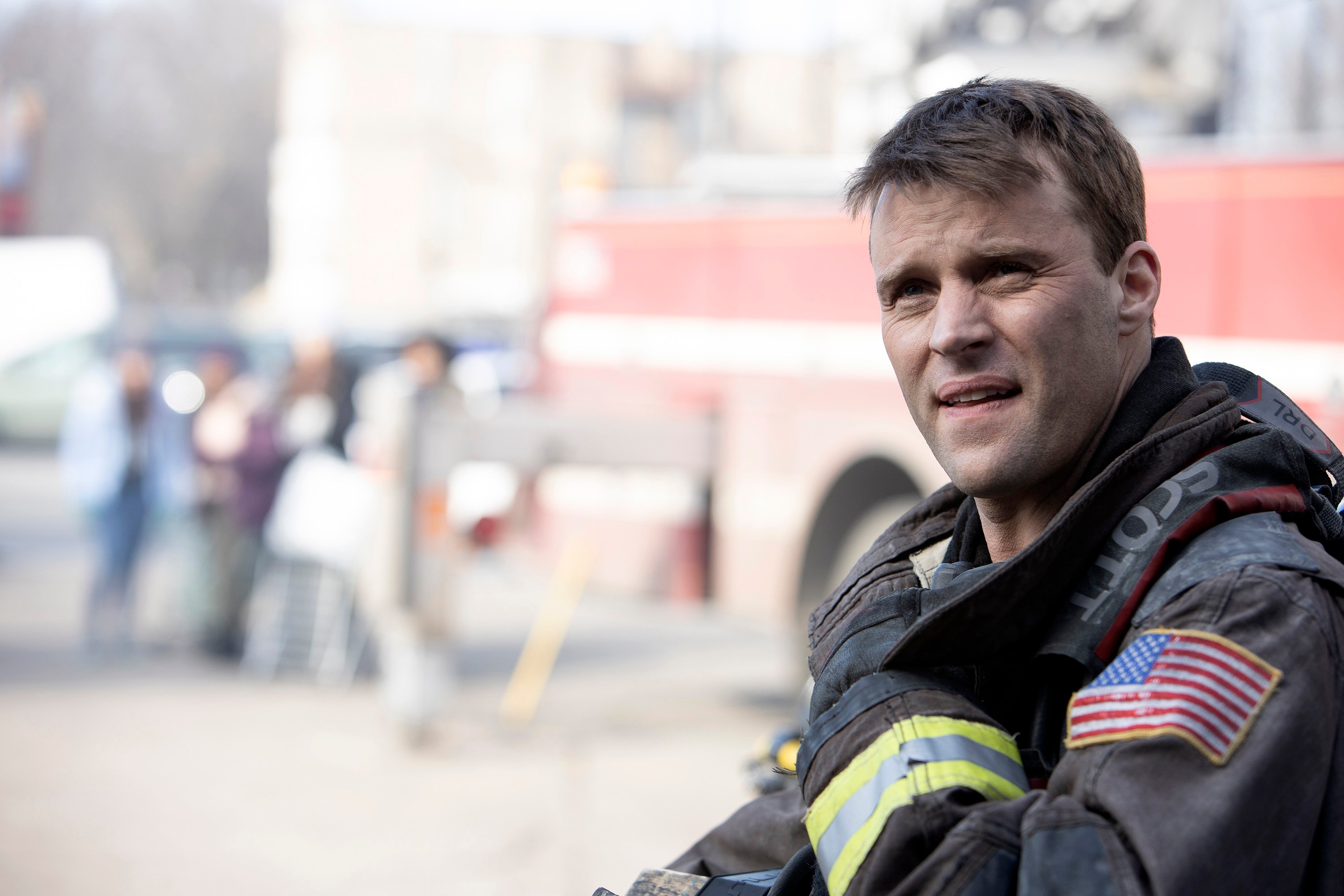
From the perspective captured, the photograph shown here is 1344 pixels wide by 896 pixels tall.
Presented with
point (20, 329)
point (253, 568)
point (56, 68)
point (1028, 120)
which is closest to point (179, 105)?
point (56, 68)

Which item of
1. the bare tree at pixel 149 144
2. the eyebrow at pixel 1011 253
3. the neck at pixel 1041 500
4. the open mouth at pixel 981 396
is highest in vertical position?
the bare tree at pixel 149 144

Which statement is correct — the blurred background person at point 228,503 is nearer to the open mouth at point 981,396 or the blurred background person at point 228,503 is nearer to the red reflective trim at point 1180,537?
the open mouth at point 981,396

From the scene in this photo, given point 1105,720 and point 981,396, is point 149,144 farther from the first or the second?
point 1105,720

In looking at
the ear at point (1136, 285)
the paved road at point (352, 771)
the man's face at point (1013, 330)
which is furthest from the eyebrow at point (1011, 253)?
the paved road at point (352, 771)

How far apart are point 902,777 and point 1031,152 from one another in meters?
0.66

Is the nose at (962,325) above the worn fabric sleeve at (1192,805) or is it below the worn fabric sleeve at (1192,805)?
above

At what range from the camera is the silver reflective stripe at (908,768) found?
1231 mm

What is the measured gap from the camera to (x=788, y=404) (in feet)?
20.7

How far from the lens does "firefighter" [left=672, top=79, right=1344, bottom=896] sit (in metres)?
1.13

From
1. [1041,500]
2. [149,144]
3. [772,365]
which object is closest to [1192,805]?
[1041,500]

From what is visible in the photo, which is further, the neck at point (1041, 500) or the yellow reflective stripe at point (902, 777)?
the neck at point (1041, 500)

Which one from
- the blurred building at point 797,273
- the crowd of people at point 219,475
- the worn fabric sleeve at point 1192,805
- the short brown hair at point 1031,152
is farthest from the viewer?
the crowd of people at point 219,475

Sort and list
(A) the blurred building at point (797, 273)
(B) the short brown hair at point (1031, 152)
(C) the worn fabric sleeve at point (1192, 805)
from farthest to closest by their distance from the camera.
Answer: (A) the blurred building at point (797, 273) → (B) the short brown hair at point (1031, 152) → (C) the worn fabric sleeve at point (1192, 805)

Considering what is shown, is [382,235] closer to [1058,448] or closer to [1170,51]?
[1170,51]
